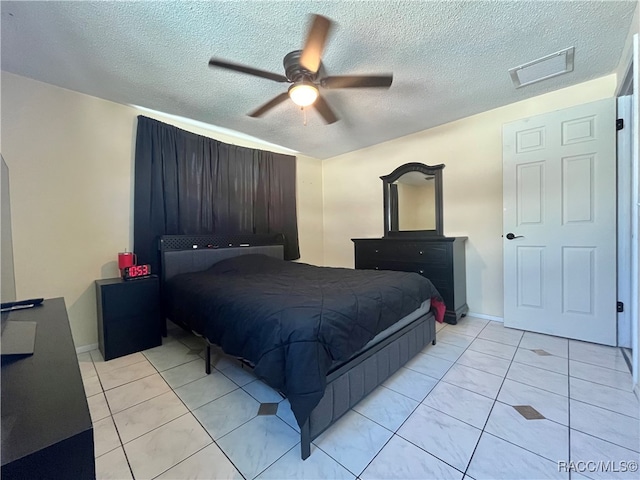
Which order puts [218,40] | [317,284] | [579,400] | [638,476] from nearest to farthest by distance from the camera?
[638,476] → [579,400] → [218,40] → [317,284]

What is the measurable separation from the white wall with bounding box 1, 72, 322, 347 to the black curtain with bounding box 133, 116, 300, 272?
0.16m

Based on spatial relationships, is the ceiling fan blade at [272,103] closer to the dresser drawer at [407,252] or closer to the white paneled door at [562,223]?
the dresser drawer at [407,252]

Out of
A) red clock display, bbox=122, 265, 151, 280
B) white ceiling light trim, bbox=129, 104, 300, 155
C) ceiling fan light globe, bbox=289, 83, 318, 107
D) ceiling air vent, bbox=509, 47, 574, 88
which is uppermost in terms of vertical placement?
white ceiling light trim, bbox=129, 104, 300, 155

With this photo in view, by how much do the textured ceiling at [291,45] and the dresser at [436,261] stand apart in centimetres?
162

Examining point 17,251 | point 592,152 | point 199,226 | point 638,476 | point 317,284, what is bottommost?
point 638,476

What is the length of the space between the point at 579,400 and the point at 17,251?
4404 mm

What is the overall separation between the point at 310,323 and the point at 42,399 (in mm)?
938

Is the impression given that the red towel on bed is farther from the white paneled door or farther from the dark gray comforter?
the white paneled door

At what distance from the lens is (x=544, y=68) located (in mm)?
2287

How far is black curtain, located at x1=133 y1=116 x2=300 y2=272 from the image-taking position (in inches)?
112

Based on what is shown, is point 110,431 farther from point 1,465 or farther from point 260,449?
point 1,465

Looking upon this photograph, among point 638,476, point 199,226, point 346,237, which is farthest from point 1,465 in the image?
point 346,237

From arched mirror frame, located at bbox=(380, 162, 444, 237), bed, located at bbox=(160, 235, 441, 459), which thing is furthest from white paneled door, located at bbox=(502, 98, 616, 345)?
bed, located at bbox=(160, 235, 441, 459)

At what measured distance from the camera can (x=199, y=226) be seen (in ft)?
10.7
